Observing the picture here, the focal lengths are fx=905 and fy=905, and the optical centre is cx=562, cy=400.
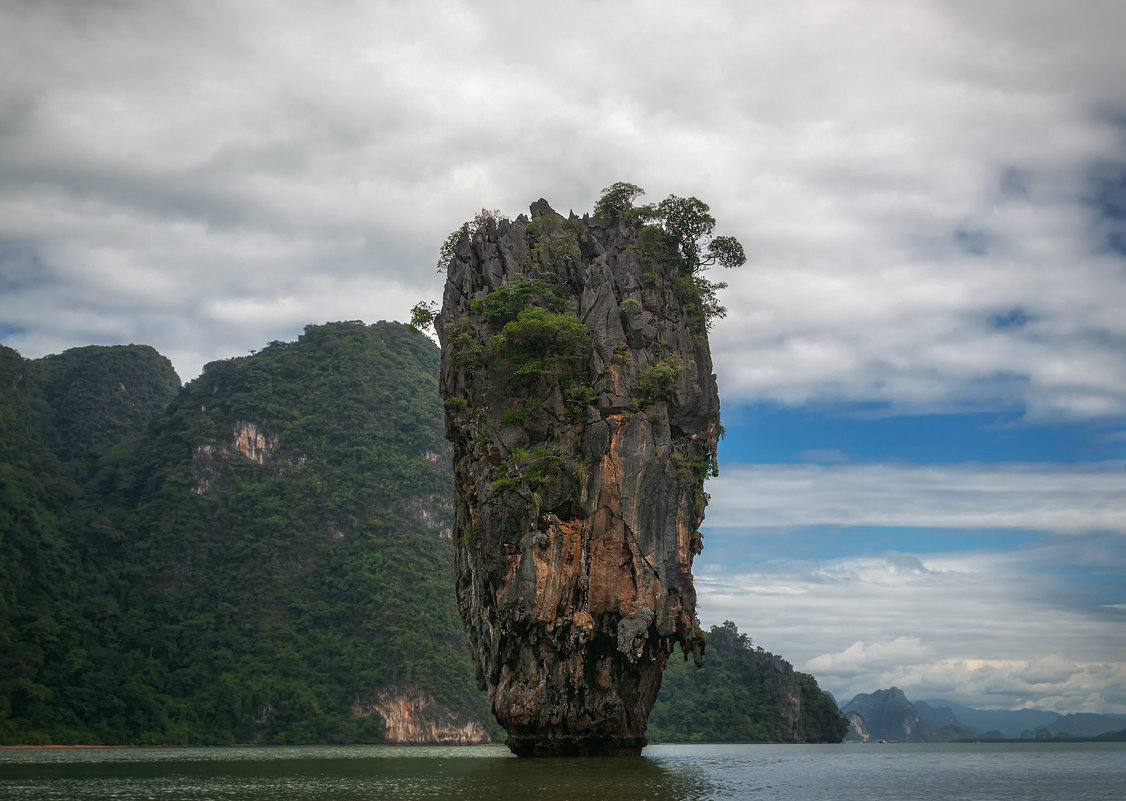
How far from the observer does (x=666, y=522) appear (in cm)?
3372

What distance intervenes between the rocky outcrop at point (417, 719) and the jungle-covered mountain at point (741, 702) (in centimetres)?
1928

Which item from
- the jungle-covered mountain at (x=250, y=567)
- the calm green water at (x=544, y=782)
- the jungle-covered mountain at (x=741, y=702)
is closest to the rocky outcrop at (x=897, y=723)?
the jungle-covered mountain at (x=741, y=702)

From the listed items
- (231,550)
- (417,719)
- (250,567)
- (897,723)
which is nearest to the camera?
(417,719)

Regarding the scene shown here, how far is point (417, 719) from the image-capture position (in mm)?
78875

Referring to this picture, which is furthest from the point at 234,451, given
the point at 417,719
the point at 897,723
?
the point at 897,723

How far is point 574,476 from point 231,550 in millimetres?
67069

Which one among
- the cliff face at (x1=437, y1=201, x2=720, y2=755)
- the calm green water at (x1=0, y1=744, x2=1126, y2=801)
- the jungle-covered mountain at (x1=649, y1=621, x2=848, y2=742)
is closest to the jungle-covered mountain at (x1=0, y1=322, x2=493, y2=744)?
the jungle-covered mountain at (x1=649, y1=621, x2=848, y2=742)

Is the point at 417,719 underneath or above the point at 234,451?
underneath

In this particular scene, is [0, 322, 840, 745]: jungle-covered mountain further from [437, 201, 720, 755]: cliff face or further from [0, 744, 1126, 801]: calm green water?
[437, 201, 720, 755]: cliff face

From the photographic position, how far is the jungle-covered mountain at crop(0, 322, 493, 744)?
71500 millimetres

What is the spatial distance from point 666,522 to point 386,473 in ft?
236

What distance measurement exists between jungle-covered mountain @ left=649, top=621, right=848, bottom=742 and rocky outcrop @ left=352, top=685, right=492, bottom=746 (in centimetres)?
1928

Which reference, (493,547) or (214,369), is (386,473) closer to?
(214,369)

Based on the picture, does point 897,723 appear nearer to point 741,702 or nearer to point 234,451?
point 741,702
